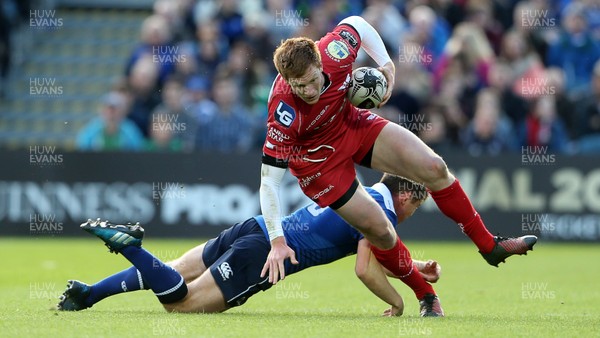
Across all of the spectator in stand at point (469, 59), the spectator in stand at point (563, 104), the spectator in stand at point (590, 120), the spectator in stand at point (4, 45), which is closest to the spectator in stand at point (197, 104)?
the spectator in stand at point (469, 59)

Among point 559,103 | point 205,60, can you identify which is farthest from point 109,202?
point 559,103

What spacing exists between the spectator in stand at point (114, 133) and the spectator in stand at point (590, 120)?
22.2 feet

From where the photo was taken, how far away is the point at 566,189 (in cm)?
1661

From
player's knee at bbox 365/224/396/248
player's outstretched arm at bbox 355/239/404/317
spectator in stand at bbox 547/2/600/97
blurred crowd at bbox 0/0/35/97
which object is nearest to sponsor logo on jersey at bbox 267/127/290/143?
player's knee at bbox 365/224/396/248

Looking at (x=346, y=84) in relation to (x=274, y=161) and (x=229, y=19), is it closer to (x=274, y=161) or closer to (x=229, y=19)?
(x=274, y=161)

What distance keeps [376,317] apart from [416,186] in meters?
1.14

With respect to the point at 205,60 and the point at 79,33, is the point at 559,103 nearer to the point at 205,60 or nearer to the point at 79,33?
the point at 205,60

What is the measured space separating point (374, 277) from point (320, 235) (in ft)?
2.03

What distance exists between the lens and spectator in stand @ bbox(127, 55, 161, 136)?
1686 centimetres

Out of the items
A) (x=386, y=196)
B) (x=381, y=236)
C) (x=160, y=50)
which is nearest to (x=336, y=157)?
(x=386, y=196)

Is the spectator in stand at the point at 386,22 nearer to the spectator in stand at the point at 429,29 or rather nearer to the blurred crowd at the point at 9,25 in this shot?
the spectator in stand at the point at 429,29

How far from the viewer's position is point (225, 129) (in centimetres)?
1653

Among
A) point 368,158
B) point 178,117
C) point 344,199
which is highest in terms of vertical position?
point 368,158

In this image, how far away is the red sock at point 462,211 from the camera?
8359 millimetres
